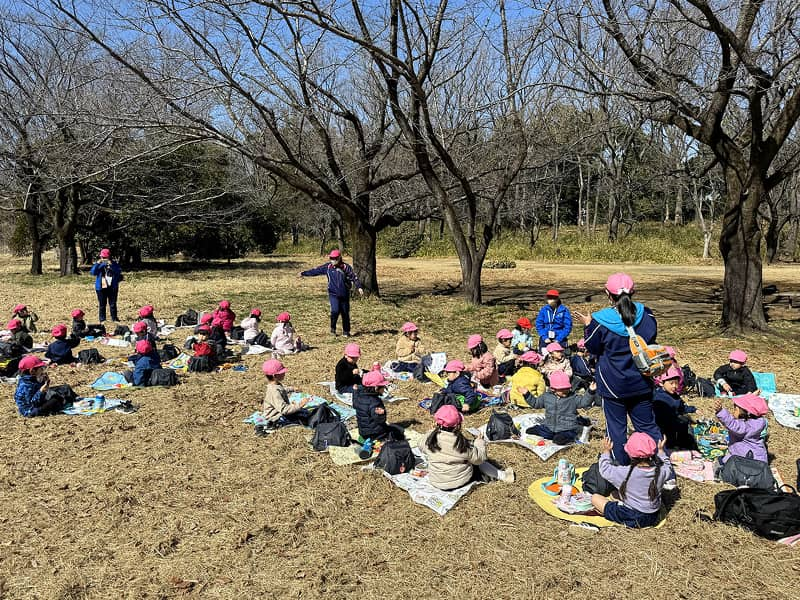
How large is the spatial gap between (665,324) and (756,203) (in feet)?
10.3

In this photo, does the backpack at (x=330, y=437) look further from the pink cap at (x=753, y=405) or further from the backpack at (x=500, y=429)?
the pink cap at (x=753, y=405)

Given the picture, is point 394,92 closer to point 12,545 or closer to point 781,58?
point 781,58

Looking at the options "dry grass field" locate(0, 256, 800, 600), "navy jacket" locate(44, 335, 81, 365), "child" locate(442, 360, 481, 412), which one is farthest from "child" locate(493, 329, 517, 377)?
"navy jacket" locate(44, 335, 81, 365)

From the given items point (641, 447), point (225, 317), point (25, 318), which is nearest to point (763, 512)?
point (641, 447)

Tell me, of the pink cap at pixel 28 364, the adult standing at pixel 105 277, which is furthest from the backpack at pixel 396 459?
the adult standing at pixel 105 277

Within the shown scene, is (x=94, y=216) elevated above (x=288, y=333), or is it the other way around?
(x=94, y=216)

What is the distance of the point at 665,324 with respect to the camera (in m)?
12.9

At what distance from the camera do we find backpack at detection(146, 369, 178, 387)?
26.6ft

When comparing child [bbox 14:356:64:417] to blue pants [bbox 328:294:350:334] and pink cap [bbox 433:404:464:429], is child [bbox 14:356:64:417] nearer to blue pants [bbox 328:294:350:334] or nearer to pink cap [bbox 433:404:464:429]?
pink cap [bbox 433:404:464:429]

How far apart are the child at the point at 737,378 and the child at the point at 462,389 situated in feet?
9.99

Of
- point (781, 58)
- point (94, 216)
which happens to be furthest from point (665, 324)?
point (94, 216)

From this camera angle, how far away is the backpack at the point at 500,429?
20.1 ft

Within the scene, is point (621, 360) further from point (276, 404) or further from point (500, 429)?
point (276, 404)

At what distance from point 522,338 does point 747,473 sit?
5070 millimetres
